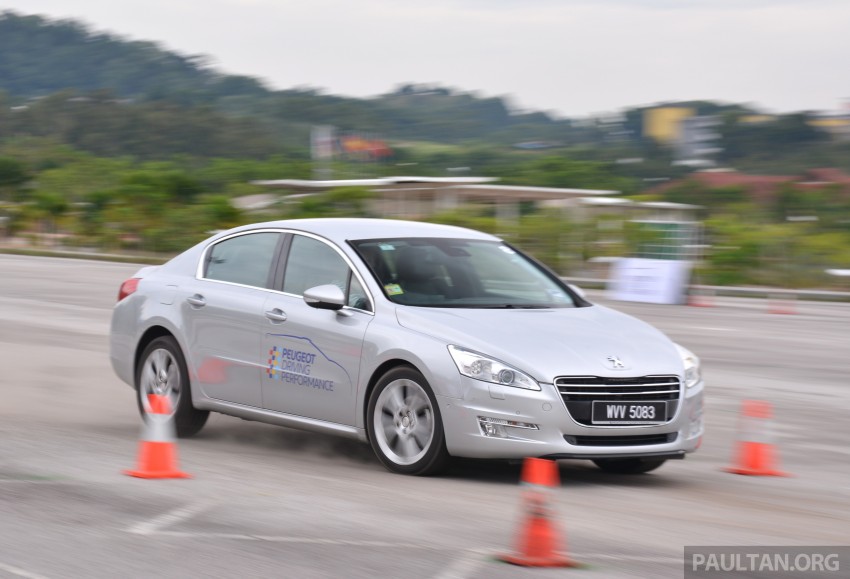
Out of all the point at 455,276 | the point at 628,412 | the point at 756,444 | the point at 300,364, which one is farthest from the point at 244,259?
the point at 756,444

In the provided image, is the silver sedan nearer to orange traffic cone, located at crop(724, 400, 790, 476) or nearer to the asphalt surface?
the asphalt surface

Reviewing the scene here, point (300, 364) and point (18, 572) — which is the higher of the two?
point (300, 364)

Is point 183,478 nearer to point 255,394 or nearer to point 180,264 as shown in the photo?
point 255,394

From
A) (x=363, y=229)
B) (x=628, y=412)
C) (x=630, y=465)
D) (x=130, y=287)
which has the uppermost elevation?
(x=363, y=229)

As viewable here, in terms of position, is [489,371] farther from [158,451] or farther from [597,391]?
[158,451]

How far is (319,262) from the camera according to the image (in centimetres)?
877

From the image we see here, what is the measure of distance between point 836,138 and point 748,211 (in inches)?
1952

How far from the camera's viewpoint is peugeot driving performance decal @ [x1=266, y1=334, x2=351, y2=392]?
27.1 ft

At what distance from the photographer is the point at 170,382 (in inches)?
376

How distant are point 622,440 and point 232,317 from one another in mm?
2905

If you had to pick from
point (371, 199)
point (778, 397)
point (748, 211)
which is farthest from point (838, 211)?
point (778, 397)

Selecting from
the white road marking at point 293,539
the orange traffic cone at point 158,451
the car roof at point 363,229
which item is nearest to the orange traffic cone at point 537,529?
the white road marking at point 293,539

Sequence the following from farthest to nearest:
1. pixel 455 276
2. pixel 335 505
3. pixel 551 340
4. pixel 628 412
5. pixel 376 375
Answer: pixel 455 276, pixel 376 375, pixel 551 340, pixel 628 412, pixel 335 505

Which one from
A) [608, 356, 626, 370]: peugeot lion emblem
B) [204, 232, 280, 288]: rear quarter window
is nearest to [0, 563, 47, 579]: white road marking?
[608, 356, 626, 370]: peugeot lion emblem
